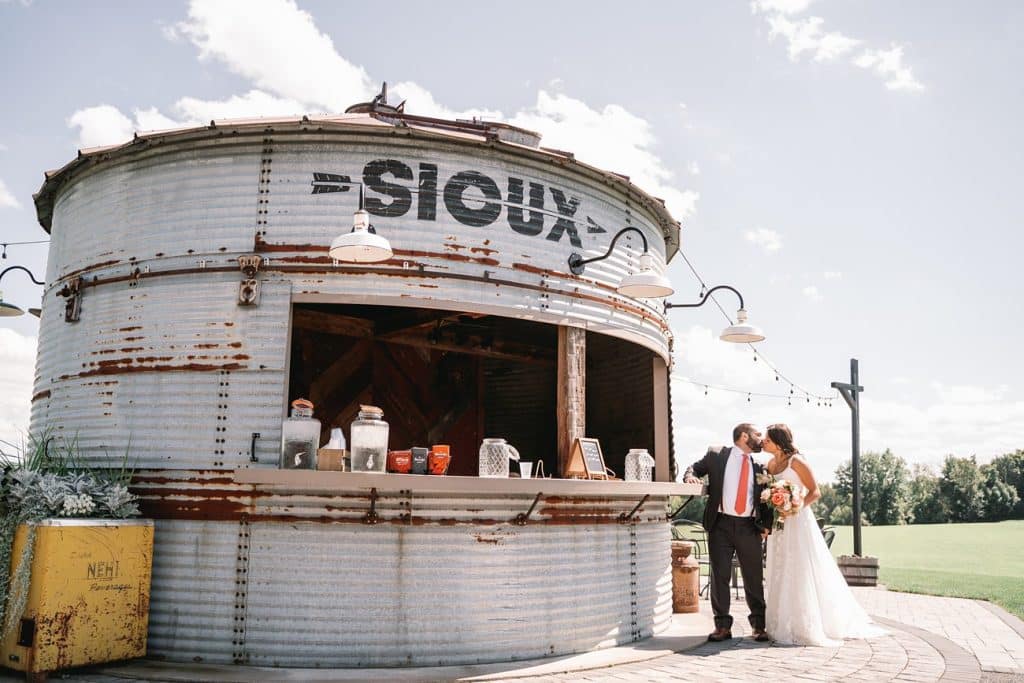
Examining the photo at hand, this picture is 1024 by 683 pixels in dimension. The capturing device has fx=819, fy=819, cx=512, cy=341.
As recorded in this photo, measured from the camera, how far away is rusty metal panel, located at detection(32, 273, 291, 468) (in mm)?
6801

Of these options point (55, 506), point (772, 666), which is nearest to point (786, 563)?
point (772, 666)

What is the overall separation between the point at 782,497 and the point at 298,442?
4.57 metres

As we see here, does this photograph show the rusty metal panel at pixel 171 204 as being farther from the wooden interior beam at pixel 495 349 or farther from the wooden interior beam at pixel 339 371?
the wooden interior beam at pixel 495 349

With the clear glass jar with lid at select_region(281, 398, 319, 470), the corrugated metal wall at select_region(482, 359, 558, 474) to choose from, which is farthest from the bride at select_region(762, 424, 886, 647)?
the clear glass jar with lid at select_region(281, 398, 319, 470)

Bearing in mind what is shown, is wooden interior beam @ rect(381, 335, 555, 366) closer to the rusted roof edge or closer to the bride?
the rusted roof edge

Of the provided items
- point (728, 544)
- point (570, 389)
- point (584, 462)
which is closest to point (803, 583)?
point (728, 544)


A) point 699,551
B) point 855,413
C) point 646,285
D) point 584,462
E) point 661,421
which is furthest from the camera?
point 855,413

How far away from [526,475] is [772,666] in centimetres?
259

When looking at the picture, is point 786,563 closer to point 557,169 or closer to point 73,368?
point 557,169

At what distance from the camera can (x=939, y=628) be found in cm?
920

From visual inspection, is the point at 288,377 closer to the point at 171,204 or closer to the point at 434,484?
the point at 434,484

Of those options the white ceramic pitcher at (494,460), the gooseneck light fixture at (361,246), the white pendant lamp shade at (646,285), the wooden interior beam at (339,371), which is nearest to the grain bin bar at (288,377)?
the white ceramic pitcher at (494,460)

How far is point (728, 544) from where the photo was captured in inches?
321

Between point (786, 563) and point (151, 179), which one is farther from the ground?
point (151, 179)
